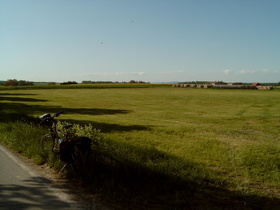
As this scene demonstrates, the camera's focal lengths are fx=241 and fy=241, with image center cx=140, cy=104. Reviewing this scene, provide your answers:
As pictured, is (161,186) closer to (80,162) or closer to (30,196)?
(80,162)

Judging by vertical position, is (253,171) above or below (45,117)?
below

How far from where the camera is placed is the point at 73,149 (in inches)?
217

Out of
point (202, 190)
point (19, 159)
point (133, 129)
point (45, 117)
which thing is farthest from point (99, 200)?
point (133, 129)

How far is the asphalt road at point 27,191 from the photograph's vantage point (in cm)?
443

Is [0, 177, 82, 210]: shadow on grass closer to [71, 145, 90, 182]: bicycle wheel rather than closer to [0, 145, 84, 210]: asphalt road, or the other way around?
[0, 145, 84, 210]: asphalt road

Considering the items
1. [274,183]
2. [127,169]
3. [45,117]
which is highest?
[45,117]

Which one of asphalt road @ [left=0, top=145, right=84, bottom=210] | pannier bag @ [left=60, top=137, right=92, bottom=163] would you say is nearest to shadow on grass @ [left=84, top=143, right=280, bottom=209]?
pannier bag @ [left=60, top=137, right=92, bottom=163]

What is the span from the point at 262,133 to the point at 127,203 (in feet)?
33.7

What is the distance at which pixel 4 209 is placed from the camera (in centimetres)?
429

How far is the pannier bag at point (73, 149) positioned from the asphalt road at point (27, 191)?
0.69 m

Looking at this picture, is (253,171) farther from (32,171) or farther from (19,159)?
(19,159)

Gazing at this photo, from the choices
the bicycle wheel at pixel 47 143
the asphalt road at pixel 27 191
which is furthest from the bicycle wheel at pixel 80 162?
the bicycle wheel at pixel 47 143

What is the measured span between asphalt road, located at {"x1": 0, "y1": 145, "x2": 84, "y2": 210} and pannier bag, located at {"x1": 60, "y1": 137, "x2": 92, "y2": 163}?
69 centimetres

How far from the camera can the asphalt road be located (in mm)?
4430
